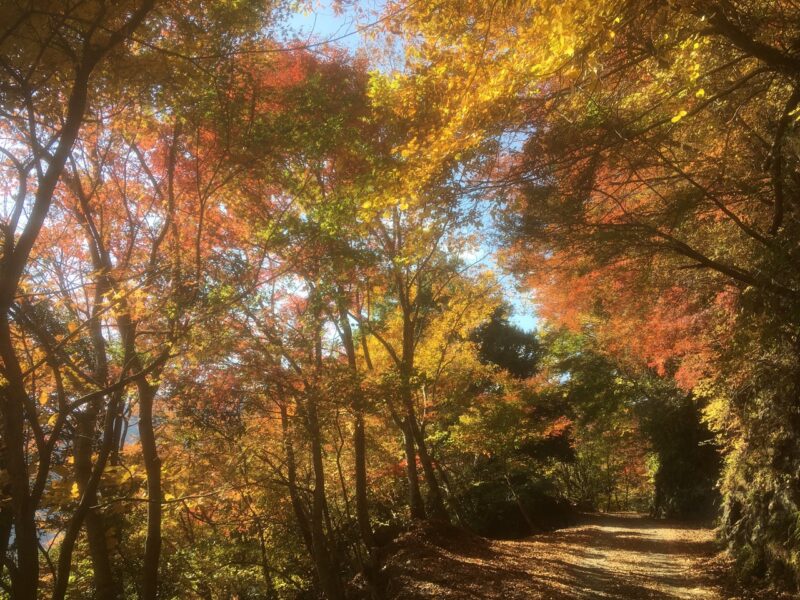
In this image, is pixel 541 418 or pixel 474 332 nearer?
pixel 541 418

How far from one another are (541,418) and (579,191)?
1668 centimetres

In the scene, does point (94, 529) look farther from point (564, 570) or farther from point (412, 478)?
point (564, 570)

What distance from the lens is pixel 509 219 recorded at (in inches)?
249

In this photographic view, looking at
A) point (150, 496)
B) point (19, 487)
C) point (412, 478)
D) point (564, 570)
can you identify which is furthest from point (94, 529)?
point (564, 570)

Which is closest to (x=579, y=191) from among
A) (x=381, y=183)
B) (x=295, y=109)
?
(x=381, y=183)

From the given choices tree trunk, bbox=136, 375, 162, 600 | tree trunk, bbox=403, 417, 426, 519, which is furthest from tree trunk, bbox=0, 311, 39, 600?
tree trunk, bbox=403, 417, 426, 519

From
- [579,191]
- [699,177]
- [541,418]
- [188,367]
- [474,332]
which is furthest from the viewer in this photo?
[474,332]

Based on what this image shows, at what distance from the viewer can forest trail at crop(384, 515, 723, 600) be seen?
8.08m

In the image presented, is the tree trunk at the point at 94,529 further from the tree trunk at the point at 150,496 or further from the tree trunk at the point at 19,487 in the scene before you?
the tree trunk at the point at 19,487

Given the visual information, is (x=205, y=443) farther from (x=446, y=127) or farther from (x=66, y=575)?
(x=446, y=127)

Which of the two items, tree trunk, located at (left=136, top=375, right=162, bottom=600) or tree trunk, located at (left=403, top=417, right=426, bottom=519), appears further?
tree trunk, located at (left=403, top=417, right=426, bottom=519)

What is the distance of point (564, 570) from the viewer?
9.99m

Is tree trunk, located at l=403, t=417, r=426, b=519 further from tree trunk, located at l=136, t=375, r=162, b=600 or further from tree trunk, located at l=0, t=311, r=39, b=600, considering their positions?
tree trunk, located at l=0, t=311, r=39, b=600

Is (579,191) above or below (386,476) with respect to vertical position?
above
